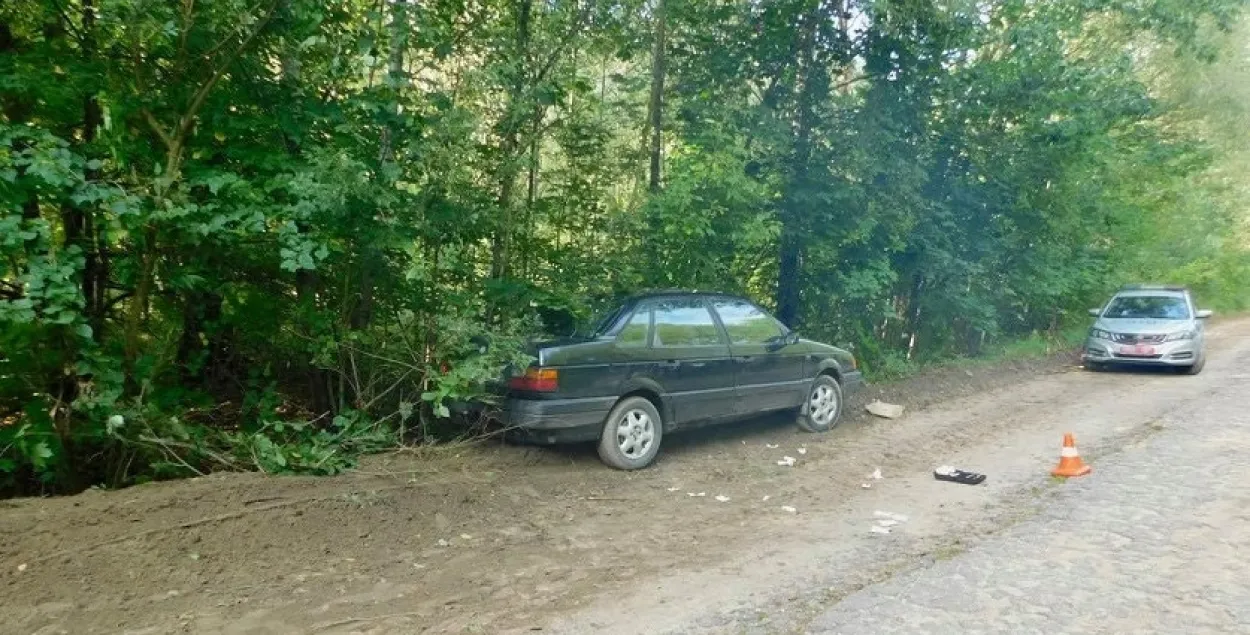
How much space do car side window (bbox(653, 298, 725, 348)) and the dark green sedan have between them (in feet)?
0.03

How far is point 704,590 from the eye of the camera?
4746mm

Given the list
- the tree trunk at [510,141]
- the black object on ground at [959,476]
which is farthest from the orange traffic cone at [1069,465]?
the tree trunk at [510,141]

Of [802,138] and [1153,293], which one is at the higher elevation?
[802,138]

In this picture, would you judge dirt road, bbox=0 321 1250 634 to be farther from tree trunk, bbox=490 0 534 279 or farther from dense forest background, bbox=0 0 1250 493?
tree trunk, bbox=490 0 534 279

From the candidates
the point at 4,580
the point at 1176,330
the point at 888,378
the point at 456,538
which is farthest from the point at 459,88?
the point at 1176,330

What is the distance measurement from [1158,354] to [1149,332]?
43cm

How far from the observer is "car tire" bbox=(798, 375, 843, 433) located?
30.5 ft

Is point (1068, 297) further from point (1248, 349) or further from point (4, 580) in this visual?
point (4, 580)

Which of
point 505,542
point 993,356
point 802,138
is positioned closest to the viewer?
point 505,542

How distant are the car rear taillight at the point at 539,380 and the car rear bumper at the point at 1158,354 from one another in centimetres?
1210

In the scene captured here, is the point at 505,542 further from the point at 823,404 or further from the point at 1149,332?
the point at 1149,332

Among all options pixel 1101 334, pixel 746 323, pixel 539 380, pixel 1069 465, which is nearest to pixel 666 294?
pixel 746 323

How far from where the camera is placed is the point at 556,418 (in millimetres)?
6848

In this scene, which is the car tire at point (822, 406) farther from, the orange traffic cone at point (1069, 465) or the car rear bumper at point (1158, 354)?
the car rear bumper at point (1158, 354)
